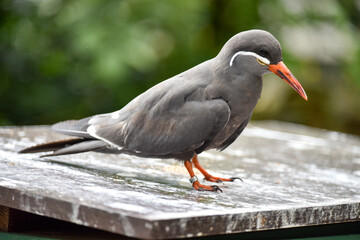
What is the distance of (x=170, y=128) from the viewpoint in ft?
9.68

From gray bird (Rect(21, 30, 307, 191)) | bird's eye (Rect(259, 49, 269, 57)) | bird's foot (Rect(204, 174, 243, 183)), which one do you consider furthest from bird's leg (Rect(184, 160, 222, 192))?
bird's eye (Rect(259, 49, 269, 57))

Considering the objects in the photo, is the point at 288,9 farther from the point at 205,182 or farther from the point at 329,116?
the point at 205,182

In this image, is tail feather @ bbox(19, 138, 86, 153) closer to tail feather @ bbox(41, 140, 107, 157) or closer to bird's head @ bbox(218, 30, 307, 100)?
tail feather @ bbox(41, 140, 107, 157)

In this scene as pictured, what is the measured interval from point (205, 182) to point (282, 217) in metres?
0.65

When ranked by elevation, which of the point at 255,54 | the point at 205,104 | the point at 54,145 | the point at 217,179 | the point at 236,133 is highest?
the point at 255,54

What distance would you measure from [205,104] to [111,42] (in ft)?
9.65

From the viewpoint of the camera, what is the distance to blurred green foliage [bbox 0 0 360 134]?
5.79 meters

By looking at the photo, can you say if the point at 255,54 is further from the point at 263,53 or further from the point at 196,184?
the point at 196,184

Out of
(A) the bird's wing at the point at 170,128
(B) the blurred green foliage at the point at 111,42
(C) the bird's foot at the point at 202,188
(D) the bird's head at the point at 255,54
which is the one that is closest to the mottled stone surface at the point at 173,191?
(C) the bird's foot at the point at 202,188

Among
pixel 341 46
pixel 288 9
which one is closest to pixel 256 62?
pixel 288 9

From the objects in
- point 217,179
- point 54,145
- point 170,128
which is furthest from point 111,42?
point 170,128

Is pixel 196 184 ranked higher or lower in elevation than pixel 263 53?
lower

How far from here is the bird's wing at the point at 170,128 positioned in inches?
112

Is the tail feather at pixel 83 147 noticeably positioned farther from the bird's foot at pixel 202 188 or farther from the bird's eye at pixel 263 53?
the bird's eye at pixel 263 53
